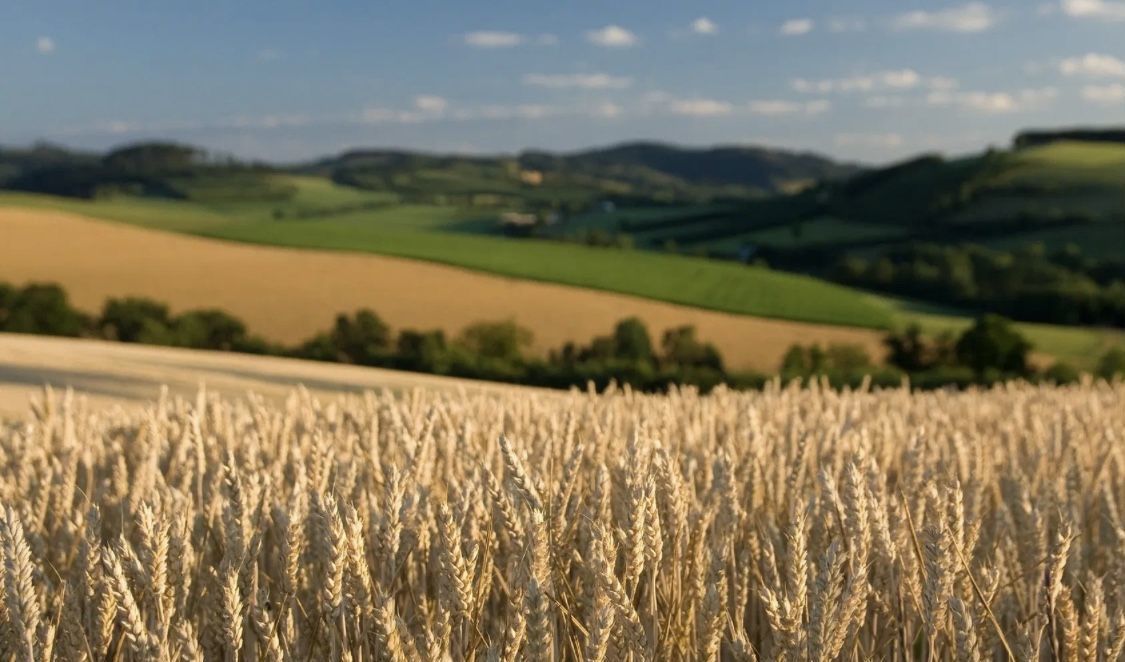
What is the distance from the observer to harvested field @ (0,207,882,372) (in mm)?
43969

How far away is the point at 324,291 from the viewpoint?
48031 mm

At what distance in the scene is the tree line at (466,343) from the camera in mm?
33938

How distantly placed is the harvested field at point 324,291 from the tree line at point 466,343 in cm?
180

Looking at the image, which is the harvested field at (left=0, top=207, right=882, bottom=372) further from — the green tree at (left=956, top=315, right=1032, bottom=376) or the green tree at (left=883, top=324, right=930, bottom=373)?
the green tree at (left=956, top=315, right=1032, bottom=376)

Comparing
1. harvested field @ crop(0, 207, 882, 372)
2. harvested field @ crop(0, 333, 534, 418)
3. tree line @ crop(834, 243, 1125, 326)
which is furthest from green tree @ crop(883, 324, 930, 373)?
harvested field @ crop(0, 333, 534, 418)

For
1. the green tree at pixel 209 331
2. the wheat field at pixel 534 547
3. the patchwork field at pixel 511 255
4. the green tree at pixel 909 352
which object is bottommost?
the green tree at pixel 209 331

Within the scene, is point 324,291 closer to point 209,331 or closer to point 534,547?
point 209,331

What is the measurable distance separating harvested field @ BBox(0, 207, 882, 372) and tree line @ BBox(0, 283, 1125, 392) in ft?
5.90

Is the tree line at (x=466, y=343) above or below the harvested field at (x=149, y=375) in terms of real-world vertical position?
below

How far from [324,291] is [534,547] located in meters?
47.4

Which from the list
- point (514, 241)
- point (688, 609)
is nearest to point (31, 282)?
point (514, 241)

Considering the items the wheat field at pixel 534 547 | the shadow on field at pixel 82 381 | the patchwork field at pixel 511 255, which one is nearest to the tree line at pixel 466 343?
the patchwork field at pixel 511 255

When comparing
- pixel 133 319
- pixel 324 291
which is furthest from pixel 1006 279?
pixel 133 319

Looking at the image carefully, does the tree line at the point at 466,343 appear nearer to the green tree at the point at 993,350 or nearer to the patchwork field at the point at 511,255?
the green tree at the point at 993,350
